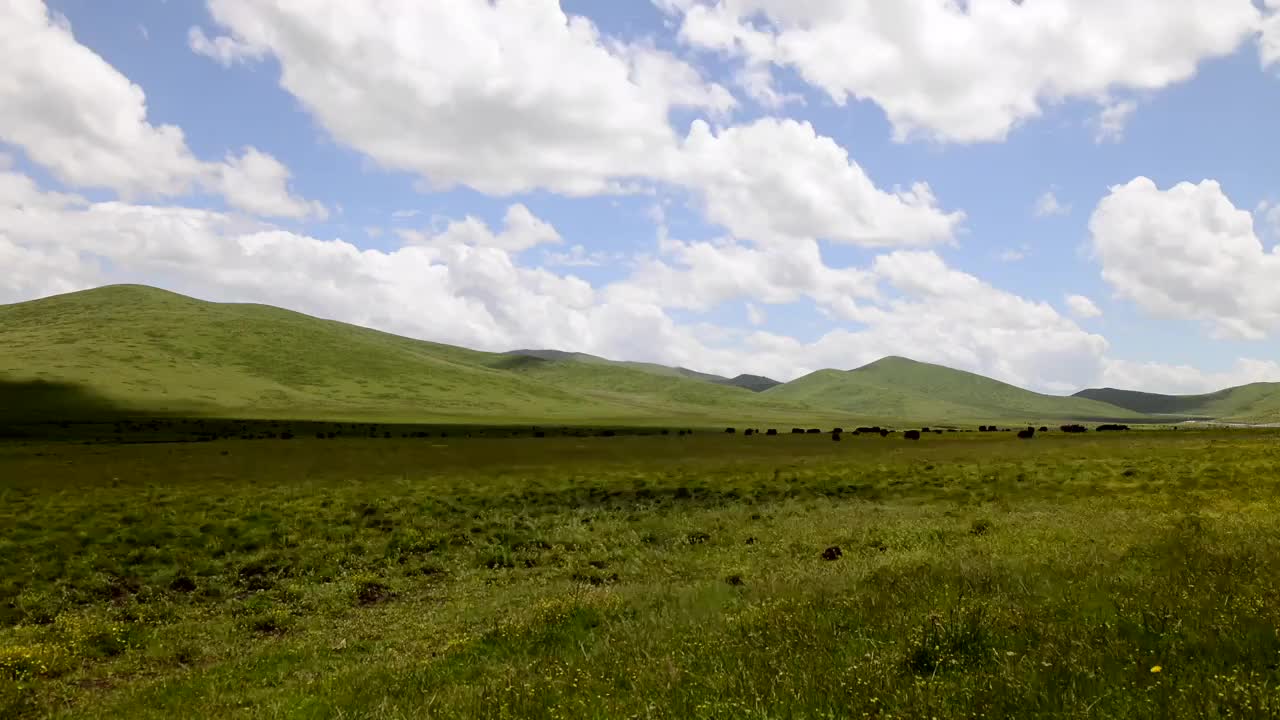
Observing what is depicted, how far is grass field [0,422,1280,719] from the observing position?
24.8 feet

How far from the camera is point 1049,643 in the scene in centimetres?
800

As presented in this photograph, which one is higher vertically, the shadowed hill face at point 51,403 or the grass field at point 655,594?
the shadowed hill face at point 51,403

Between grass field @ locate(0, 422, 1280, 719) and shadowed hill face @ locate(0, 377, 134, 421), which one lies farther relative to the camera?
shadowed hill face @ locate(0, 377, 134, 421)

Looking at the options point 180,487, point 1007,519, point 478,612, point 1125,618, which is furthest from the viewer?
point 180,487

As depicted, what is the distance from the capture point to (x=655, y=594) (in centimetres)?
1524

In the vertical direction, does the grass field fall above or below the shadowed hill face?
below

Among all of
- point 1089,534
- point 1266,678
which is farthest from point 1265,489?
point 1266,678

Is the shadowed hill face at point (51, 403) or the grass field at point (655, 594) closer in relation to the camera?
the grass field at point (655, 594)

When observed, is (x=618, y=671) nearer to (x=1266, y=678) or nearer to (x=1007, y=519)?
(x=1266, y=678)

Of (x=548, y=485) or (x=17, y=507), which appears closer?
(x=17, y=507)

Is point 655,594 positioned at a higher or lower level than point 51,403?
lower

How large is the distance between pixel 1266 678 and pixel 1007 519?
1914 cm

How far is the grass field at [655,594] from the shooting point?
24.8 feet

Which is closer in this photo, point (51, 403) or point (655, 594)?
point (655, 594)
